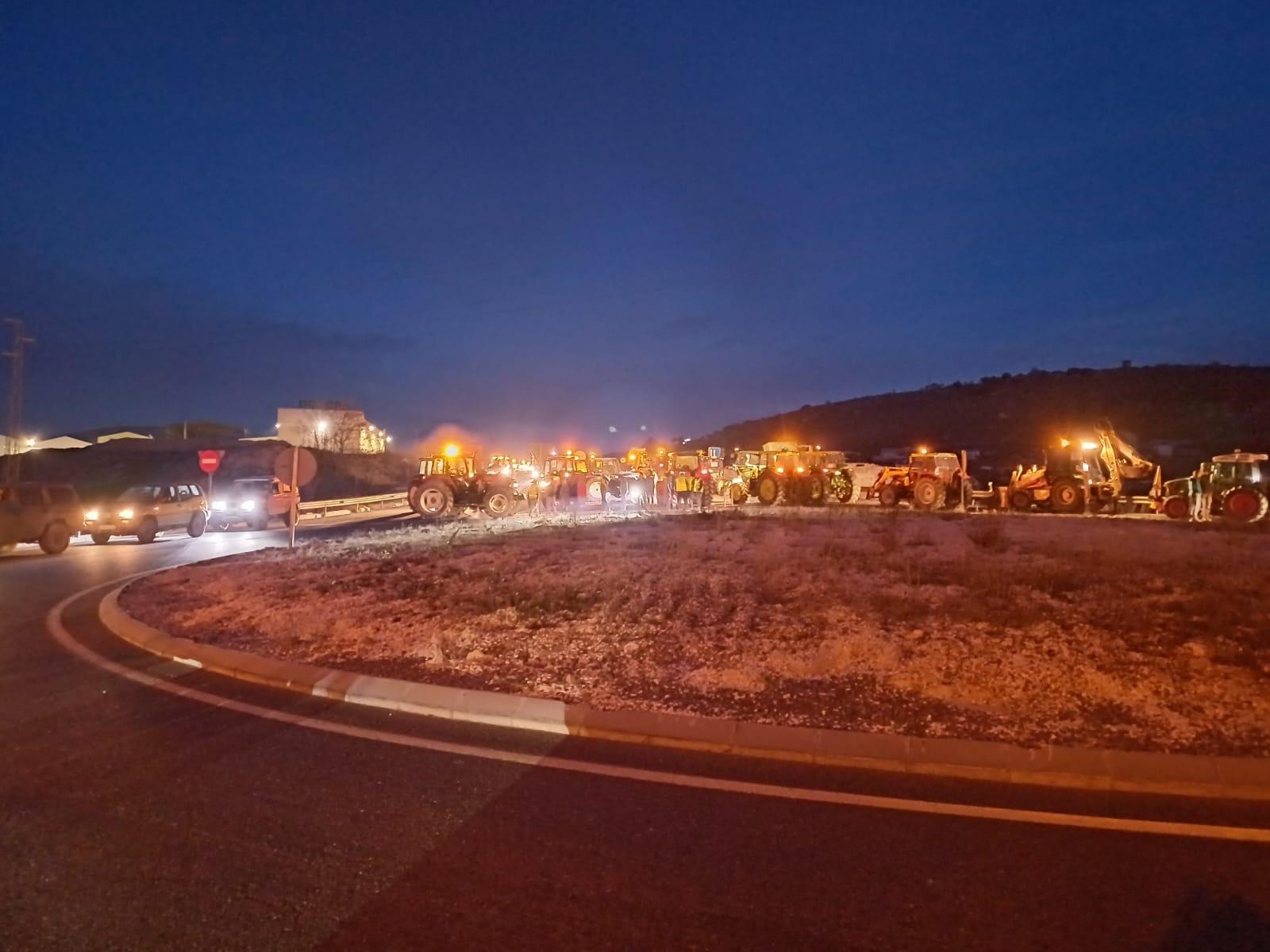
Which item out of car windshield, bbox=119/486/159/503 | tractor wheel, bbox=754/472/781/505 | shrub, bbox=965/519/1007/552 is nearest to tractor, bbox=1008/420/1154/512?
tractor wheel, bbox=754/472/781/505

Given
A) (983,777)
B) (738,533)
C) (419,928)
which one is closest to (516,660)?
(983,777)

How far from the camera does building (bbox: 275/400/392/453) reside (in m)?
94.0

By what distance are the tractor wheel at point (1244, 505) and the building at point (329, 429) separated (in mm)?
73365

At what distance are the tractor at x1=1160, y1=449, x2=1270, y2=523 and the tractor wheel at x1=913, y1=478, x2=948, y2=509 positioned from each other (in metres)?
7.10

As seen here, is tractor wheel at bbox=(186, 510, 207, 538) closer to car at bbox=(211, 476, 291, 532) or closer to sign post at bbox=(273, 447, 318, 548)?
car at bbox=(211, 476, 291, 532)

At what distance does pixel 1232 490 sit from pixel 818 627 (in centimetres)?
2554

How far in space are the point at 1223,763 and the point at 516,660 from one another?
6.36 metres

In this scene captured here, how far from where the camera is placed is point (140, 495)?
114ft

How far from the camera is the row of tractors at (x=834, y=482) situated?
3347 centimetres

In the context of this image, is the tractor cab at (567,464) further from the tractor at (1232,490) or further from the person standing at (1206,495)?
the person standing at (1206,495)

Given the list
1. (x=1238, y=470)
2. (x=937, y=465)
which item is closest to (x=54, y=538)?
(x=937, y=465)

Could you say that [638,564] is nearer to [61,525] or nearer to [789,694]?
[789,694]

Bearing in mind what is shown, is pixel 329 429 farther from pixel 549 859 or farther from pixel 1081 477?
pixel 549 859

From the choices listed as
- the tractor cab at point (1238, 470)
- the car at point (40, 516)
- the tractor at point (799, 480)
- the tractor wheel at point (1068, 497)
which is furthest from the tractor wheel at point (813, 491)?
the car at point (40, 516)
